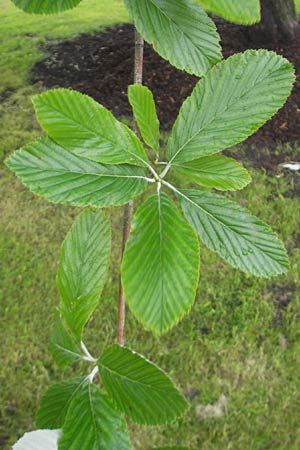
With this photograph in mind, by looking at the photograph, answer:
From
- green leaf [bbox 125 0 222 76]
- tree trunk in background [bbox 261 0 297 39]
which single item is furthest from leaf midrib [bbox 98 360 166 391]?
tree trunk in background [bbox 261 0 297 39]

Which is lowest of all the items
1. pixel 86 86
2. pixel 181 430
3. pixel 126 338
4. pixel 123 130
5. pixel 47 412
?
pixel 181 430

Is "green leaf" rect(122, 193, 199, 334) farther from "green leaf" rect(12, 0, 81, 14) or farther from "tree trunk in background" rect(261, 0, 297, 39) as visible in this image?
"tree trunk in background" rect(261, 0, 297, 39)

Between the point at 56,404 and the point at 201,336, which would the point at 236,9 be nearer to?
the point at 56,404

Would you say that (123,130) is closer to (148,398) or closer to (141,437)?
(148,398)

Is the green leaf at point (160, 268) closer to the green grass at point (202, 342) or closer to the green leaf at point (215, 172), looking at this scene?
the green leaf at point (215, 172)

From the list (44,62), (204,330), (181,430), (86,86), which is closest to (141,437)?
(181,430)

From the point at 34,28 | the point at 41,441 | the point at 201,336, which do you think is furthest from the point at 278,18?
the point at 41,441
